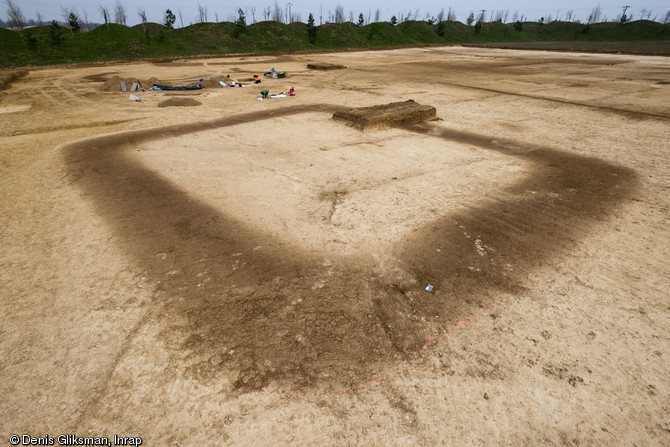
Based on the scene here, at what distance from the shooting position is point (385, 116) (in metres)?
9.44

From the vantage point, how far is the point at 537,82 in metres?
17.2

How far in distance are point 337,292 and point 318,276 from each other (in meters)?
0.36

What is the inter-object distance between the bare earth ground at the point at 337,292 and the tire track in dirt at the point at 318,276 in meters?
0.03

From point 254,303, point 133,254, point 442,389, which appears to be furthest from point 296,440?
point 133,254

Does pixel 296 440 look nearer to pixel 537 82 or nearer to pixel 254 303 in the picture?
pixel 254 303

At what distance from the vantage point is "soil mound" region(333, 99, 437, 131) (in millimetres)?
9289

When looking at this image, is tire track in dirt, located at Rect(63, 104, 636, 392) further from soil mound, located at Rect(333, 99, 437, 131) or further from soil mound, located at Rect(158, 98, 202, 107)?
soil mound, located at Rect(158, 98, 202, 107)

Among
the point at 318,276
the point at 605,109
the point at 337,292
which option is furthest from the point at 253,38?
the point at 337,292

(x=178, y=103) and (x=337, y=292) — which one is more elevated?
(x=178, y=103)

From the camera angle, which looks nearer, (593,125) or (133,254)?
(133,254)

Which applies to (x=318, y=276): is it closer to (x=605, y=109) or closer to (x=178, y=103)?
(x=178, y=103)

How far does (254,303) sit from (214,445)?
1.39 metres

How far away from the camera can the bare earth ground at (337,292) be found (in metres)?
2.52

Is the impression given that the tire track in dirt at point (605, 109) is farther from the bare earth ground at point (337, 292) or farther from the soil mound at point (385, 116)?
the soil mound at point (385, 116)
